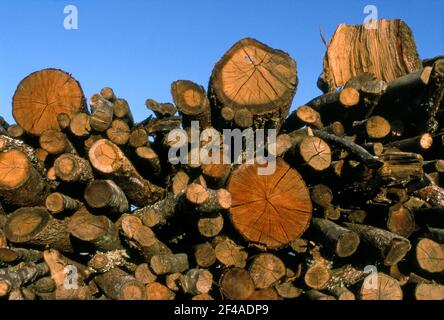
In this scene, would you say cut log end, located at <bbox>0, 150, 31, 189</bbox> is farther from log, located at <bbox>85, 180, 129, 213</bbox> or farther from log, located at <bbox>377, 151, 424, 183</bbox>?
log, located at <bbox>377, 151, 424, 183</bbox>

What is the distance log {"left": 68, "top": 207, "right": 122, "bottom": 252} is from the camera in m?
4.11

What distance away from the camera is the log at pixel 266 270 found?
403 centimetres

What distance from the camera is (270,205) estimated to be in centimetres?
407

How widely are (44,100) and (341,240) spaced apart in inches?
133

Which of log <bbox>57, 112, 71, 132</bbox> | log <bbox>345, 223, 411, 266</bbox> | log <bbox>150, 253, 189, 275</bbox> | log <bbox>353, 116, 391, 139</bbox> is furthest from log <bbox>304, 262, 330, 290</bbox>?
log <bbox>57, 112, 71, 132</bbox>

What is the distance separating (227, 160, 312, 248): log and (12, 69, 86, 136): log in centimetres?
207

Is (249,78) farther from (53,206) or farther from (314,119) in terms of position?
(53,206)

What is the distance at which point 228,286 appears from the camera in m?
3.91

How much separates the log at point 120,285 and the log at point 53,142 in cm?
133

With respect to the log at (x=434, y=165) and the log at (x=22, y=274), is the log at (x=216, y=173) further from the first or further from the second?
the log at (x=434, y=165)

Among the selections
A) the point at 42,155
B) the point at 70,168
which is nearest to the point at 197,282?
the point at 70,168

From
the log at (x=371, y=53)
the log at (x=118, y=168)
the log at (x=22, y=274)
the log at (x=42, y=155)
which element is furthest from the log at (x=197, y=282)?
the log at (x=371, y=53)

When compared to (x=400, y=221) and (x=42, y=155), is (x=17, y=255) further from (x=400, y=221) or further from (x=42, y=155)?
(x=400, y=221)
